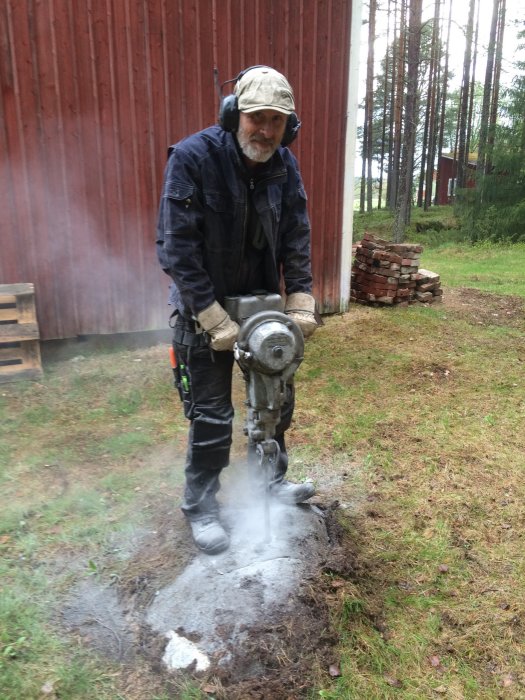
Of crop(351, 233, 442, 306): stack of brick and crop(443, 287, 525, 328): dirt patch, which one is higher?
crop(351, 233, 442, 306): stack of brick

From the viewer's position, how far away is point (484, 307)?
334 inches

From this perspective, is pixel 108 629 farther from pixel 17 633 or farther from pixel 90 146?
pixel 90 146

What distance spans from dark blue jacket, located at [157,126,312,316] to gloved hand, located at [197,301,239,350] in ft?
0.12

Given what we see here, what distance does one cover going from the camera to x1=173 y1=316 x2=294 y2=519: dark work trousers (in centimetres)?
267

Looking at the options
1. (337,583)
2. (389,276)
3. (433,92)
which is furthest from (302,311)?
(433,92)

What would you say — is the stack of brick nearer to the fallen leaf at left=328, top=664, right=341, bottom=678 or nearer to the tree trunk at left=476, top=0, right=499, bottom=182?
the fallen leaf at left=328, top=664, right=341, bottom=678

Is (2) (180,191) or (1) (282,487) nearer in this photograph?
(2) (180,191)

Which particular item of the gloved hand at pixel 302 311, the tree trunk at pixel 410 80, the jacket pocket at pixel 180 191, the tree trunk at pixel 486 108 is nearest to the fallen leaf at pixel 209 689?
the gloved hand at pixel 302 311

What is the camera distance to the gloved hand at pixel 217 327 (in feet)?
7.97

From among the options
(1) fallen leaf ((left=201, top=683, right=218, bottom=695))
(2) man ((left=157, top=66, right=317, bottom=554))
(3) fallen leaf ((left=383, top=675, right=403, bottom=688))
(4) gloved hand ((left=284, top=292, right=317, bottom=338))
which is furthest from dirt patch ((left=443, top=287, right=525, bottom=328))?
(1) fallen leaf ((left=201, top=683, right=218, bottom=695))

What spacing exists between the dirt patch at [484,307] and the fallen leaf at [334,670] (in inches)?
240

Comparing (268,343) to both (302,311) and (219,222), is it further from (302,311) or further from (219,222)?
(219,222)

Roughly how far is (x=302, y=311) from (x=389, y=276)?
5.66 meters

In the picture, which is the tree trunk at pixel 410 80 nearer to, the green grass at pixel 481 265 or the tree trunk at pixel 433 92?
the green grass at pixel 481 265
